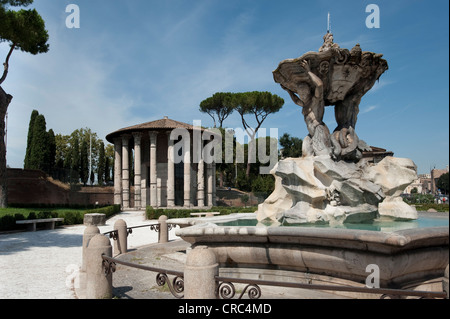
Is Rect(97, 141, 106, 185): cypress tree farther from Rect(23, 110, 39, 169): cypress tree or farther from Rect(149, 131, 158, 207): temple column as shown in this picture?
Rect(149, 131, 158, 207): temple column

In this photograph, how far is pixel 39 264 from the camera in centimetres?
785

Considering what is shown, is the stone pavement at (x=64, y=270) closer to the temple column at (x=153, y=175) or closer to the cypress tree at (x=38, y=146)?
the temple column at (x=153, y=175)

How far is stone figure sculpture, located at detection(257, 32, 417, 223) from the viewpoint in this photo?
23.0ft

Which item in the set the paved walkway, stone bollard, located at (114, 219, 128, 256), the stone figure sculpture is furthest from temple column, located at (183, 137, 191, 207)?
the stone figure sculpture

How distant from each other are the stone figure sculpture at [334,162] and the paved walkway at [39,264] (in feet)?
14.7

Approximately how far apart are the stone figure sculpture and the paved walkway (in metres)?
4.47

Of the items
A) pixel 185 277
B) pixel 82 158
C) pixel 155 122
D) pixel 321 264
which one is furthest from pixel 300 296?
pixel 82 158

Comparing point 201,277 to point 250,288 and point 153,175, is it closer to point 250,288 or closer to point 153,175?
point 250,288

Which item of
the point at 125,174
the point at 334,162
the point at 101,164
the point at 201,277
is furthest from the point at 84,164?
the point at 201,277

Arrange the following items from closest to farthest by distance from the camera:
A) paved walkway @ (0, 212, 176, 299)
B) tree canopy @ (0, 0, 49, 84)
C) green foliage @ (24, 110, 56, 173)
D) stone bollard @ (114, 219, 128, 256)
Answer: paved walkway @ (0, 212, 176, 299)
stone bollard @ (114, 219, 128, 256)
tree canopy @ (0, 0, 49, 84)
green foliage @ (24, 110, 56, 173)

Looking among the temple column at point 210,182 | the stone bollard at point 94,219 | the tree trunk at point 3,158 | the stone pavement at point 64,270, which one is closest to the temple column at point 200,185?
the temple column at point 210,182

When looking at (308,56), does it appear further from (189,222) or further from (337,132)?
(189,222)

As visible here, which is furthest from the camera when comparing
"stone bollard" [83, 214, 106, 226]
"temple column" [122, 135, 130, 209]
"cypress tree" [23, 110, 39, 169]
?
"cypress tree" [23, 110, 39, 169]

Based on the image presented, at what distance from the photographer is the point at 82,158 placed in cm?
4741
